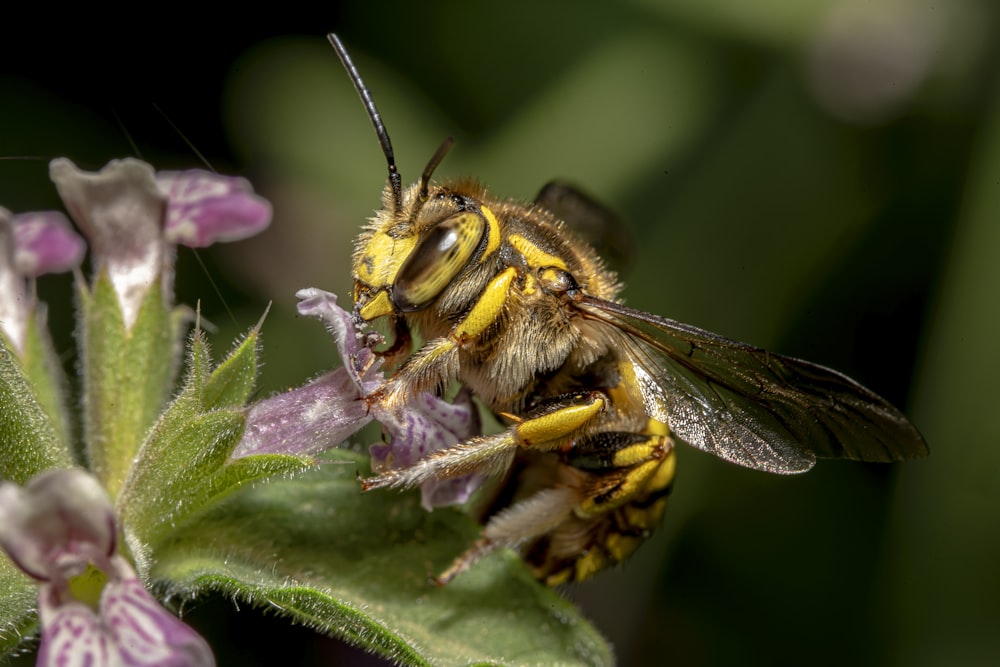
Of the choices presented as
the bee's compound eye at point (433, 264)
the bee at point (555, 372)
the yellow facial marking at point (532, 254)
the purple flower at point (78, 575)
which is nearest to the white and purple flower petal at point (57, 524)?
the purple flower at point (78, 575)

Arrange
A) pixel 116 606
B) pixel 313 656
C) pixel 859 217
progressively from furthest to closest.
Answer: pixel 859 217
pixel 313 656
pixel 116 606

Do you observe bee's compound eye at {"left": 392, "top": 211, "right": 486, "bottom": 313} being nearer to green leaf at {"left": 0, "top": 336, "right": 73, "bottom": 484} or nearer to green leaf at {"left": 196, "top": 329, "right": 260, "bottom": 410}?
green leaf at {"left": 196, "top": 329, "right": 260, "bottom": 410}

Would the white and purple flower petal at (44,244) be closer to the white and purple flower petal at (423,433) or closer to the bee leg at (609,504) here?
the white and purple flower petal at (423,433)

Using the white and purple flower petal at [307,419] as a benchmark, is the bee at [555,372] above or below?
above

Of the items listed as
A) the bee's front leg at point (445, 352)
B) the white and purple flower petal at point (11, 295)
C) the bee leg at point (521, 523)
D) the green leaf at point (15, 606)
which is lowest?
the green leaf at point (15, 606)

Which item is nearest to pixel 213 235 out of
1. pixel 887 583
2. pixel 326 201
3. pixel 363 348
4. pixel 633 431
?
pixel 363 348

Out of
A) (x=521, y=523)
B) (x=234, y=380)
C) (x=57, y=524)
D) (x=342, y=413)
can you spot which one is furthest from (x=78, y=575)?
(x=521, y=523)

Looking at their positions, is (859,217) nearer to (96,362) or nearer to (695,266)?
(695,266)
